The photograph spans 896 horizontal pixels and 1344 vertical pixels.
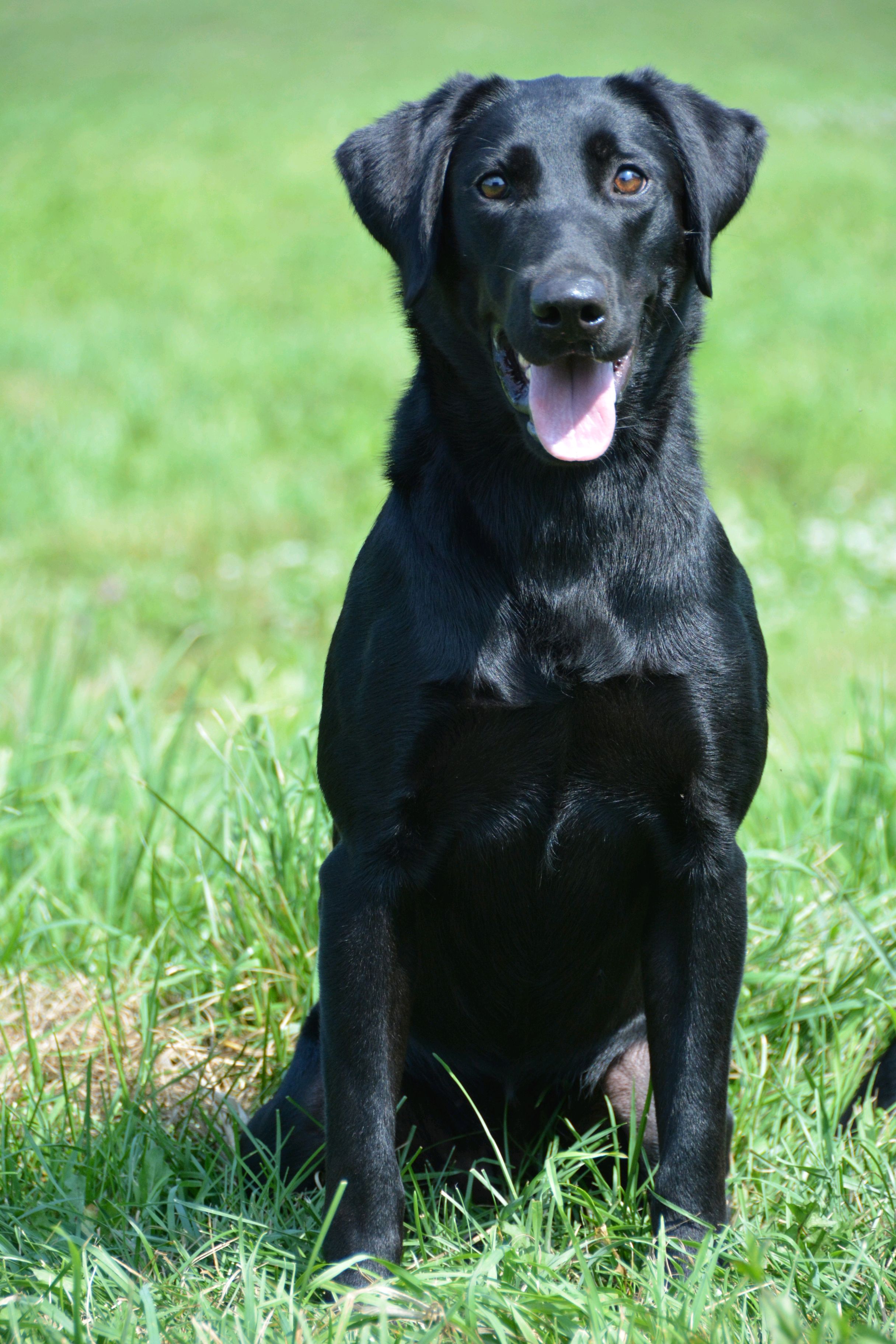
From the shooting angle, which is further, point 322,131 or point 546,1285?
point 322,131

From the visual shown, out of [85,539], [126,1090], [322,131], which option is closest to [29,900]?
[126,1090]

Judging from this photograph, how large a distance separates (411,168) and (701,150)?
0.46 meters

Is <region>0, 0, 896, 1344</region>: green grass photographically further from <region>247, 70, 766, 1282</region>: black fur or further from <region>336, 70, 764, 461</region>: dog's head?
<region>336, 70, 764, 461</region>: dog's head

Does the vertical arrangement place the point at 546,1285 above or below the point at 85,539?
below

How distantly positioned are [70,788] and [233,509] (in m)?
3.48

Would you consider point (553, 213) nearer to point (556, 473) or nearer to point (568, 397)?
point (568, 397)

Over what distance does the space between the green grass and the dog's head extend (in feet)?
3.48

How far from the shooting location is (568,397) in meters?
1.95

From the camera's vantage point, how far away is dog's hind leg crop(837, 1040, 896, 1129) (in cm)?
233

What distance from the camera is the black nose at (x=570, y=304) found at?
1.79m

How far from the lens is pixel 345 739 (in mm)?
1964

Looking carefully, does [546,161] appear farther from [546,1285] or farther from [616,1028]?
[546,1285]

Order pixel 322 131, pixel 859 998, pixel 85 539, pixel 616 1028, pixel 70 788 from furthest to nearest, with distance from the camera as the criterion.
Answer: pixel 322 131
pixel 85 539
pixel 70 788
pixel 859 998
pixel 616 1028

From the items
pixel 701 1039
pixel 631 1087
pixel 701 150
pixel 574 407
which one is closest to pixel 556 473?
pixel 574 407
